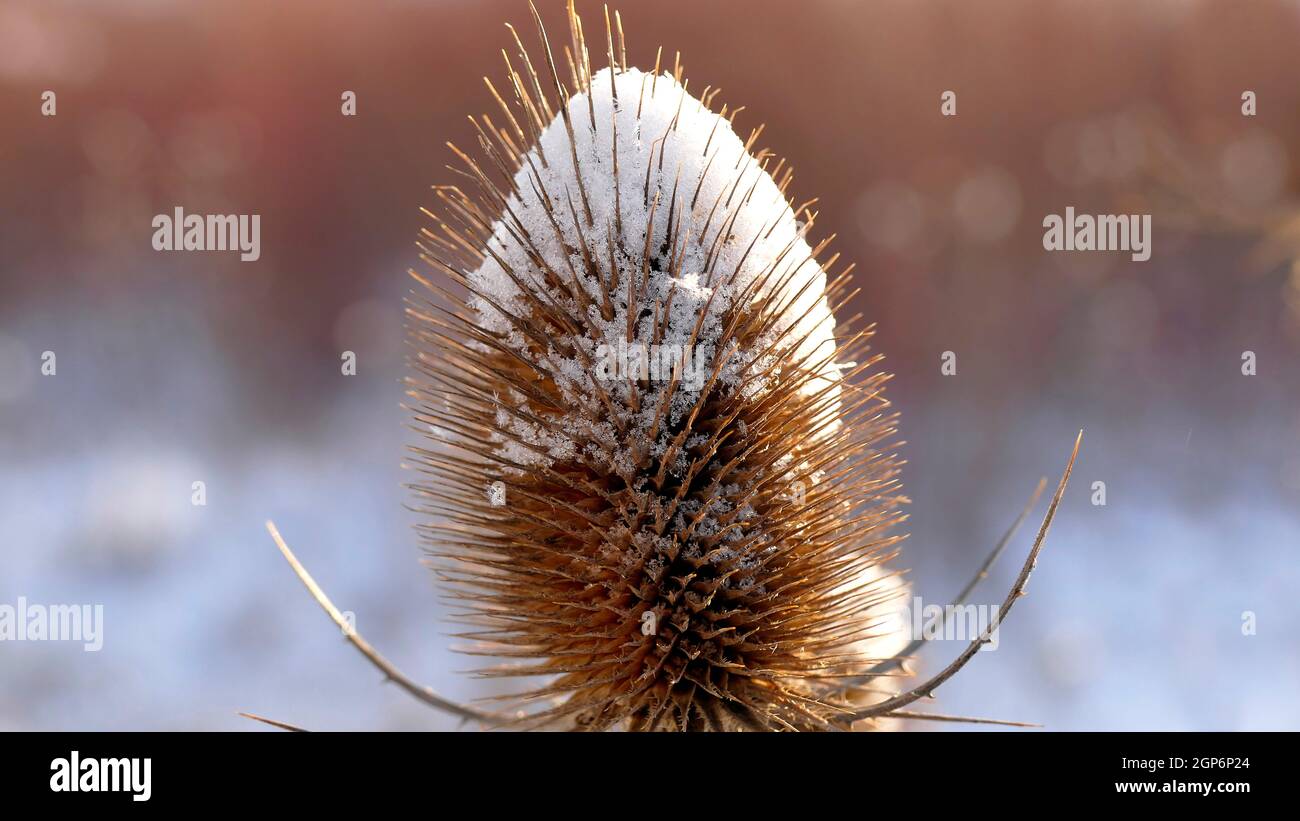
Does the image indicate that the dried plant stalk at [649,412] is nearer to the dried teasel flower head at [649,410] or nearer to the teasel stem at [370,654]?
the dried teasel flower head at [649,410]

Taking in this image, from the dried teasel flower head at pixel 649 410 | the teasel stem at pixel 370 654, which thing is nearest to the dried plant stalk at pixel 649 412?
the dried teasel flower head at pixel 649 410

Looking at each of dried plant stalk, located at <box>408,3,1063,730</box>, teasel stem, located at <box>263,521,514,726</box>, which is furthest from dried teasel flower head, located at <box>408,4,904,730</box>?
teasel stem, located at <box>263,521,514,726</box>

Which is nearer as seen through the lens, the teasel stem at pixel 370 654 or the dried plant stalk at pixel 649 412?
the dried plant stalk at pixel 649 412

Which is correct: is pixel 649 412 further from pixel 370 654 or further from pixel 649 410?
pixel 370 654

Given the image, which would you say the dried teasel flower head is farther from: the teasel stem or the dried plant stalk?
the teasel stem

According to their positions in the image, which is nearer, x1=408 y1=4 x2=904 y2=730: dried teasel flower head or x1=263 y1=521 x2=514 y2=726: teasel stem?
x1=408 y1=4 x2=904 y2=730: dried teasel flower head
